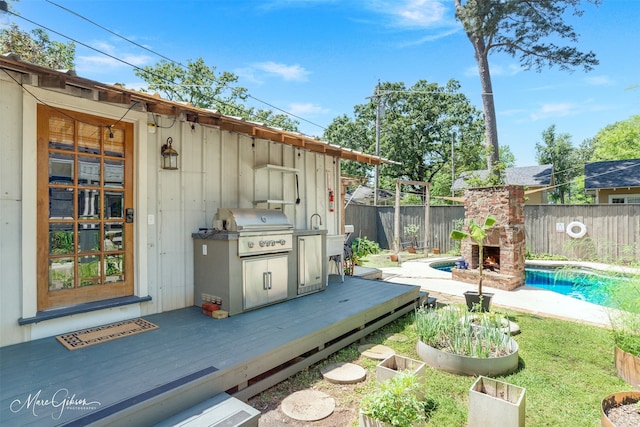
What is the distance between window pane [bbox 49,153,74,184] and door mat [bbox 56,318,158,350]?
1.48 meters

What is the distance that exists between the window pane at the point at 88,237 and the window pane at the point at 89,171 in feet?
1.42

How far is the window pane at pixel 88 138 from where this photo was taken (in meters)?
3.28

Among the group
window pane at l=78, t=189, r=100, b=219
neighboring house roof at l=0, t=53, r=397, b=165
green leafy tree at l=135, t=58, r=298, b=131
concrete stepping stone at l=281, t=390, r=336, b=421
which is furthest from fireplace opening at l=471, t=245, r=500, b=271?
green leafy tree at l=135, t=58, r=298, b=131

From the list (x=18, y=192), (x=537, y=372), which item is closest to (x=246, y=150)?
(x=18, y=192)

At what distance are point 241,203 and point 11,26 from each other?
11.9 meters

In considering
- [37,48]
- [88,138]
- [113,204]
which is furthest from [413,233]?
[37,48]

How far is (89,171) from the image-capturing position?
132 inches

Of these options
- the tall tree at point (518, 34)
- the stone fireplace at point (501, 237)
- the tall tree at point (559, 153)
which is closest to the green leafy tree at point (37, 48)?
the stone fireplace at point (501, 237)

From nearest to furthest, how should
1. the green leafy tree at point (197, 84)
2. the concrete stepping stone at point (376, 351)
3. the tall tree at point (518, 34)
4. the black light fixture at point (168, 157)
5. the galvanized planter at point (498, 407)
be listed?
the galvanized planter at point (498, 407) < the concrete stepping stone at point (376, 351) < the black light fixture at point (168, 157) < the tall tree at point (518, 34) < the green leafy tree at point (197, 84)

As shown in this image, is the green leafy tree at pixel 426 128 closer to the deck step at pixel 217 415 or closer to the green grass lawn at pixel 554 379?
the green grass lawn at pixel 554 379

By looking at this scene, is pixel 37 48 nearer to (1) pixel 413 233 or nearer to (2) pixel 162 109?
(2) pixel 162 109

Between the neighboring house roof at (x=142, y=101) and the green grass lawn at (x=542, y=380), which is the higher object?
the neighboring house roof at (x=142, y=101)

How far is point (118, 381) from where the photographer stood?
7.27ft

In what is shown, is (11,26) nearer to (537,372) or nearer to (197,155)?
(197,155)
